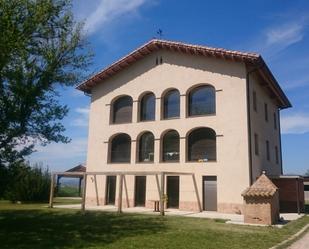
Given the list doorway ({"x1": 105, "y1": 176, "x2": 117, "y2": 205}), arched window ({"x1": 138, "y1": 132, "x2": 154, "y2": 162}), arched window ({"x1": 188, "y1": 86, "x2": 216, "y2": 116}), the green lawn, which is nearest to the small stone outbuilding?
the green lawn

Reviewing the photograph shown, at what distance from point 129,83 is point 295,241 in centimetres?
1848

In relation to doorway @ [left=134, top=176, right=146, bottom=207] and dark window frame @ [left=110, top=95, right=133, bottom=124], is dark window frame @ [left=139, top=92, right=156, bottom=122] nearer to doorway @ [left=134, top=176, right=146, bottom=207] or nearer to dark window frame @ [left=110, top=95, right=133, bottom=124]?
dark window frame @ [left=110, top=95, right=133, bottom=124]

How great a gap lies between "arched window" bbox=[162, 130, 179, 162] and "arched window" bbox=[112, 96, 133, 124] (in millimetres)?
3660

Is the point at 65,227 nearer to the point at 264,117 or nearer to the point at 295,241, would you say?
the point at 295,241

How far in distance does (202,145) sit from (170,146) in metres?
2.57

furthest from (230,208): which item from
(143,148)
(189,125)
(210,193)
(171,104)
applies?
(171,104)

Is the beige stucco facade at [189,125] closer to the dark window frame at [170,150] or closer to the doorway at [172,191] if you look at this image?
the dark window frame at [170,150]

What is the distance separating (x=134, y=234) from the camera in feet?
43.9

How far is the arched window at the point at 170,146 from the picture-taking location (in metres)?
25.0

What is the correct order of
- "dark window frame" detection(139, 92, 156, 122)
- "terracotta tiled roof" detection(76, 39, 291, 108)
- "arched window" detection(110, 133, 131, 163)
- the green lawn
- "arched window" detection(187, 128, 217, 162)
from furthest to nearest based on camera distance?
1. "arched window" detection(110, 133, 131, 163)
2. "dark window frame" detection(139, 92, 156, 122)
3. "arched window" detection(187, 128, 217, 162)
4. "terracotta tiled roof" detection(76, 39, 291, 108)
5. the green lawn

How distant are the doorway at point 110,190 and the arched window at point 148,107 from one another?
5.40 m

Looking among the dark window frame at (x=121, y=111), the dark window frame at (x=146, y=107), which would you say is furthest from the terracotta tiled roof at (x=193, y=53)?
the dark window frame at (x=146, y=107)

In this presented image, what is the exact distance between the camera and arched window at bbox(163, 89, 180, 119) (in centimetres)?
2567

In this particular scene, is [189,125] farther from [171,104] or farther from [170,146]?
[171,104]
